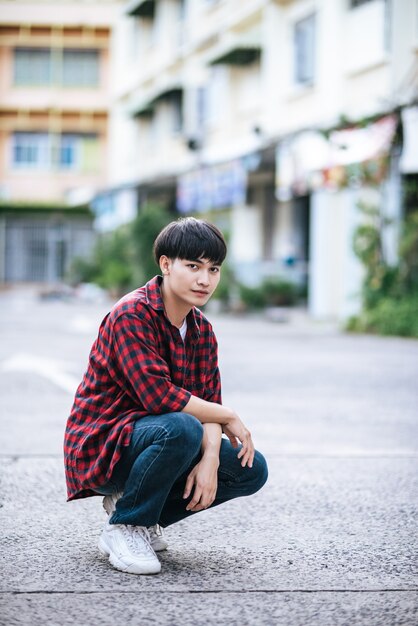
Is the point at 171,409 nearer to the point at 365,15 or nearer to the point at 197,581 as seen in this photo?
the point at 197,581

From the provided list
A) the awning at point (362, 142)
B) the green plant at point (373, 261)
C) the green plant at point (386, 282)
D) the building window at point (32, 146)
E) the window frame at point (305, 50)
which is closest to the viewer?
the green plant at point (386, 282)

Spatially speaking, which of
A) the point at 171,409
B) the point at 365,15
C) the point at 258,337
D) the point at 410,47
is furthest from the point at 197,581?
the point at 365,15

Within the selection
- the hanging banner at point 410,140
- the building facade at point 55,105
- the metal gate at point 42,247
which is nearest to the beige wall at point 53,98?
the building facade at point 55,105

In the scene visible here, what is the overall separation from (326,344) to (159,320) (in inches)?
448

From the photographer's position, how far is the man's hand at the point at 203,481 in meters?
3.65

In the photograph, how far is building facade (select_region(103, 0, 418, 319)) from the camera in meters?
19.1

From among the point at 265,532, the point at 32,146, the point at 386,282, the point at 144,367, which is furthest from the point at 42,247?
the point at 144,367

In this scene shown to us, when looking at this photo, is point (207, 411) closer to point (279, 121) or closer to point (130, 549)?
point (130, 549)

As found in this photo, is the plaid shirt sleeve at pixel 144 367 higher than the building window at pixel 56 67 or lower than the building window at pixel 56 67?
lower

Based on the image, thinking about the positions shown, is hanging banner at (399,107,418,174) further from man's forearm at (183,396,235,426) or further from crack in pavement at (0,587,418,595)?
crack in pavement at (0,587,418,595)

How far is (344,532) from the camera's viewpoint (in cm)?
436

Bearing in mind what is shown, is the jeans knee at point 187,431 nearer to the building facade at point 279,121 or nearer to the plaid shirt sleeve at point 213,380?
the plaid shirt sleeve at point 213,380

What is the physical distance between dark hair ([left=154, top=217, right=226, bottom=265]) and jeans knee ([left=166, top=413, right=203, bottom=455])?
0.55m

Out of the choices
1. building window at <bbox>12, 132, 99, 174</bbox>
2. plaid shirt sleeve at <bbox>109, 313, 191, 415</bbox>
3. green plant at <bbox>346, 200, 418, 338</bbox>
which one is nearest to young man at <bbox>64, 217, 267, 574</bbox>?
plaid shirt sleeve at <bbox>109, 313, 191, 415</bbox>
